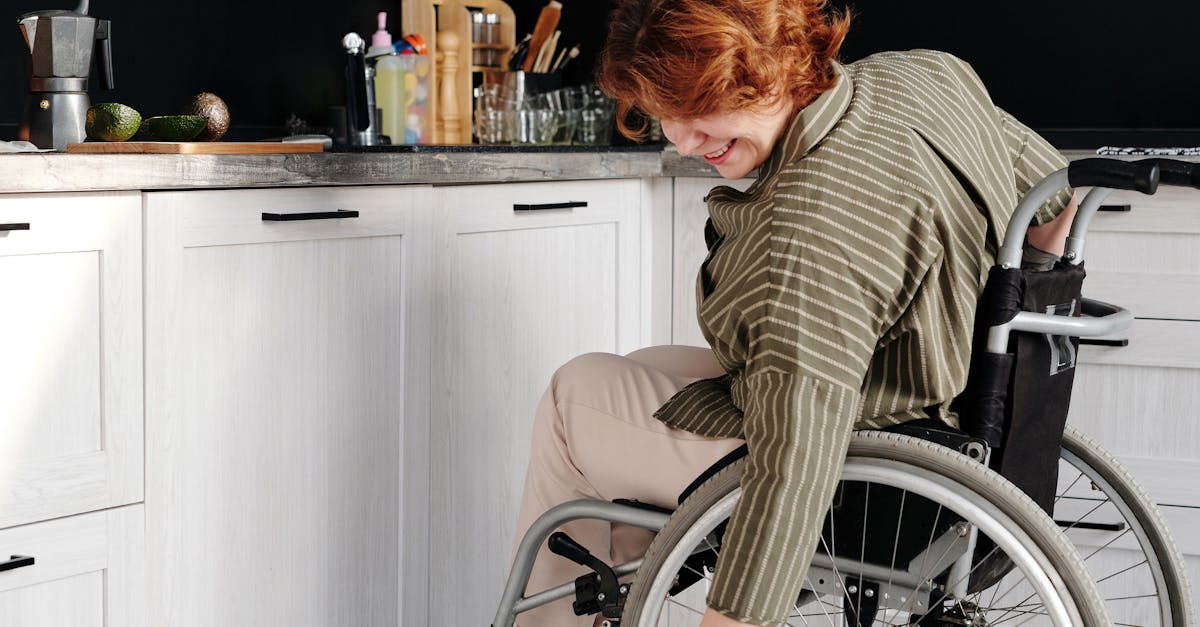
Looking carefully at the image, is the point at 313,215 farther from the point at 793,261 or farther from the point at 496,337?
the point at 793,261

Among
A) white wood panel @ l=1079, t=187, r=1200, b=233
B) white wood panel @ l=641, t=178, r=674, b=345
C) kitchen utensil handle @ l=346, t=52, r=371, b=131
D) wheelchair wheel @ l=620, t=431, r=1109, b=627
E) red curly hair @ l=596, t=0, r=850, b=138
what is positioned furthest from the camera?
kitchen utensil handle @ l=346, t=52, r=371, b=131

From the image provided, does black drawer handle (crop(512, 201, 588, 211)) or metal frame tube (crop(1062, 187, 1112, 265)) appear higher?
black drawer handle (crop(512, 201, 588, 211))

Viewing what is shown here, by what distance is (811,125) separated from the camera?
1.27 m

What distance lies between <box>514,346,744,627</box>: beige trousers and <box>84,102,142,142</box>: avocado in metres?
0.78

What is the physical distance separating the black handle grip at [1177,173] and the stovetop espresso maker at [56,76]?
1421mm

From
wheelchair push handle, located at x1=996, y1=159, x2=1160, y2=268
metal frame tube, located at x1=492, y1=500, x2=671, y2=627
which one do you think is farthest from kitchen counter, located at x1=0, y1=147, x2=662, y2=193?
wheelchair push handle, located at x1=996, y1=159, x2=1160, y2=268

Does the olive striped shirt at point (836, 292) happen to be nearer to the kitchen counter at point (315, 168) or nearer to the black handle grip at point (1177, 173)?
the black handle grip at point (1177, 173)

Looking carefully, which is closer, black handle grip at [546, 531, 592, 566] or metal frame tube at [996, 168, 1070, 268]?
metal frame tube at [996, 168, 1070, 268]

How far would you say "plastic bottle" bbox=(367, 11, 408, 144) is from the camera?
2621 millimetres

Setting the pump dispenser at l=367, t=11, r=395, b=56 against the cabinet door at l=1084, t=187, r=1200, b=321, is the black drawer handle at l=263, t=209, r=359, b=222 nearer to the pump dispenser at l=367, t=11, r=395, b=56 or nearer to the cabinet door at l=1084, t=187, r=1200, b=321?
the pump dispenser at l=367, t=11, r=395, b=56

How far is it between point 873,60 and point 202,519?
1.02m

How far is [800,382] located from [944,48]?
194 centimetres

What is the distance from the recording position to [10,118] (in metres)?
2.08

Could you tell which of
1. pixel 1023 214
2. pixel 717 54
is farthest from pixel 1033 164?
pixel 717 54
